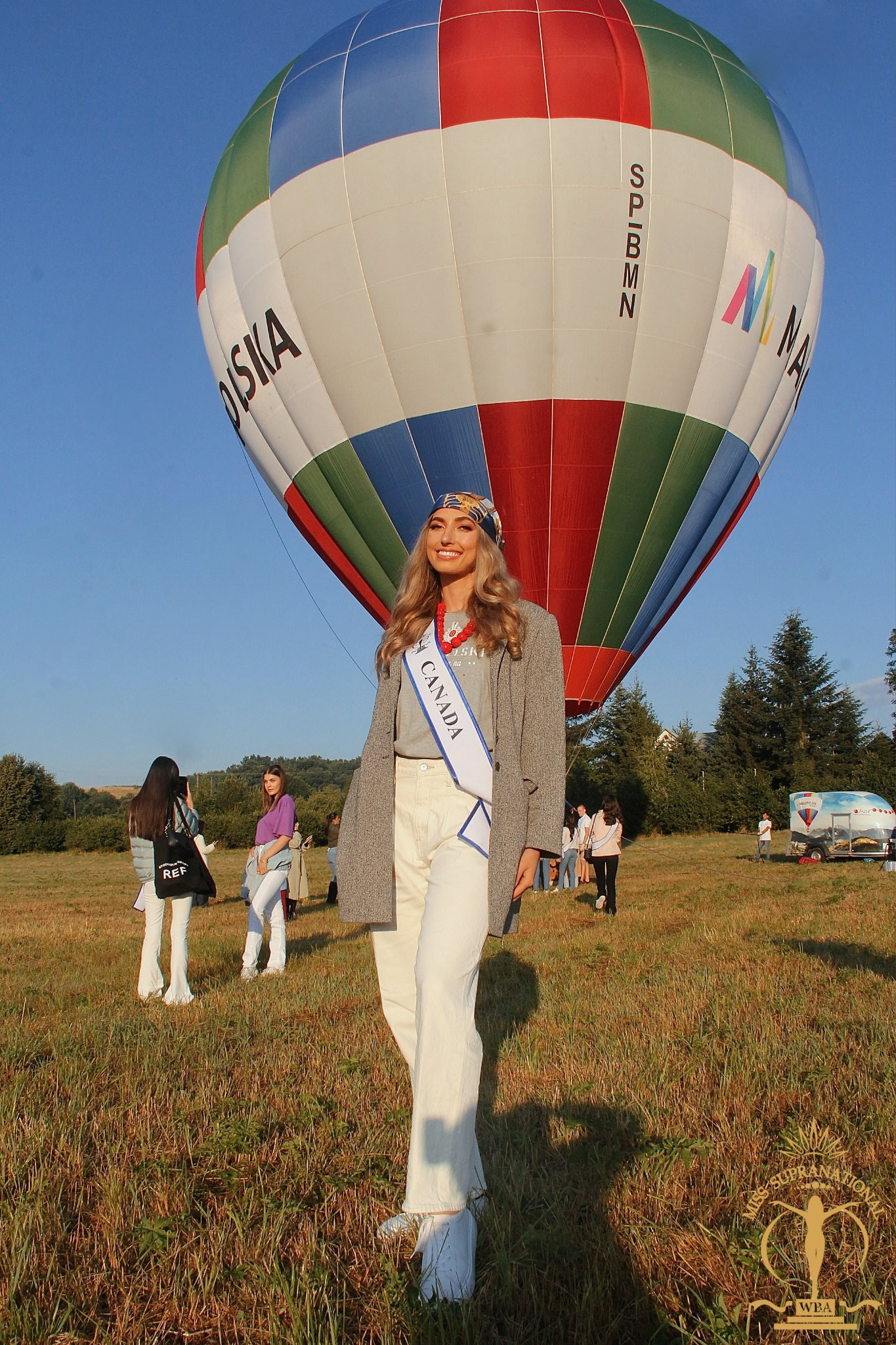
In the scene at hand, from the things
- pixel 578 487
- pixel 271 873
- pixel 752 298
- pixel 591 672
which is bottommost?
pixel 271 873

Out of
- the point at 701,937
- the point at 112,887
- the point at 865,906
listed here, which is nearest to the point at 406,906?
the point at 701,937

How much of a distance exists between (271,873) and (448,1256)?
611cm

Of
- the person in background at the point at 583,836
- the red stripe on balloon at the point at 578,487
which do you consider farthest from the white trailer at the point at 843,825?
the red stripe on balloon at the point at 578,487

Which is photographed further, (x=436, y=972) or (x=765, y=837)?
(x=765, y=837)

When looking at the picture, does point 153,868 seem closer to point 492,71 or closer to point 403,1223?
point 403,1223

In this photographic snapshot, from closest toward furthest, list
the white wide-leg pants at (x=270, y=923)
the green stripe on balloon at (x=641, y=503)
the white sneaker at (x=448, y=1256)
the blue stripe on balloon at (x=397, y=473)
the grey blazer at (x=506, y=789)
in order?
1. the white sneaker at (x=448, y=1256)
2. the grey blazer at (x=506, y=789)
3. the white wide-leg pants at (x=270, y=923)
4. the blue stripe on balloon at (x=397, y=473)
5. the green stripe on balloon at (x=641, y=503)

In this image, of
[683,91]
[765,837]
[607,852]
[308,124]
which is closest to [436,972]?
[607,852]

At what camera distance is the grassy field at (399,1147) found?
2.27 m

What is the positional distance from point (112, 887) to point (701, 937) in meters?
17.9

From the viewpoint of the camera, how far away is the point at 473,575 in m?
3.19

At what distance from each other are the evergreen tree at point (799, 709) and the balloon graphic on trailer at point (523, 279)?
42.9 meters

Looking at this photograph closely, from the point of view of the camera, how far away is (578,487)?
47.0 ft

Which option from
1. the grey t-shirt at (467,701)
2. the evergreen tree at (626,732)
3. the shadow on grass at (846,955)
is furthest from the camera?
the evergreen tree at (626,732)

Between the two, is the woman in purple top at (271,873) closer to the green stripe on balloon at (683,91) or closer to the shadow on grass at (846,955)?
the shadow on grass at (846,955)
